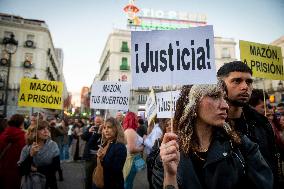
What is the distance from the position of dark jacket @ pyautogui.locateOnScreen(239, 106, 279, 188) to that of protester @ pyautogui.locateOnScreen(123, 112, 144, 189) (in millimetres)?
3442

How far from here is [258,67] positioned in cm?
539

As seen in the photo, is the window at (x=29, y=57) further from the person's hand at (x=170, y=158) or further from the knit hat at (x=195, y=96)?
the person's hand at (x=170, y=158)

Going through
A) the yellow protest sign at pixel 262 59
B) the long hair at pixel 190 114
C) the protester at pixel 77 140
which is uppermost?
the yellow protest sign at pixel 262 59

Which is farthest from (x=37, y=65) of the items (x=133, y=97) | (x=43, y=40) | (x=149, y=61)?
(x=149, y=61)

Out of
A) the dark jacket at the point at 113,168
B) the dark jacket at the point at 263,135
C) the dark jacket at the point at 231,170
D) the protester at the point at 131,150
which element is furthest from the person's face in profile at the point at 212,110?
the protester at the point at 131,150

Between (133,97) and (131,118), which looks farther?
(133,97)

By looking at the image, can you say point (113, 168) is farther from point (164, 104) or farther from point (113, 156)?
point (164, 104)

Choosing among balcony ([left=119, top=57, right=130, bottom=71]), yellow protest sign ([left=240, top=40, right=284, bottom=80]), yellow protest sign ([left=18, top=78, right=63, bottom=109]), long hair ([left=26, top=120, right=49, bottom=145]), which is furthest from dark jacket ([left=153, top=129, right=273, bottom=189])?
balcony ([left=119, top=57, right=130, bottom=71])

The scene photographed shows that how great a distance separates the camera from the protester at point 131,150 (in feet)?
18.3

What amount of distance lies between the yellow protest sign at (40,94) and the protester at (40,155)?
5.78ft

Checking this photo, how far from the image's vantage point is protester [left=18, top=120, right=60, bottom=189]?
4340 millimetres

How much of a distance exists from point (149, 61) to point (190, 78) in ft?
1.45

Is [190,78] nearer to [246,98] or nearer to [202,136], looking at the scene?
[202,136]

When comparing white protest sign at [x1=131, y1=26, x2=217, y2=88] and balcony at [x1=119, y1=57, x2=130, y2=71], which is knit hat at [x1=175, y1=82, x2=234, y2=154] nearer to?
white protest sign at [x1=131, y1=26, x2=217, y2=88]
